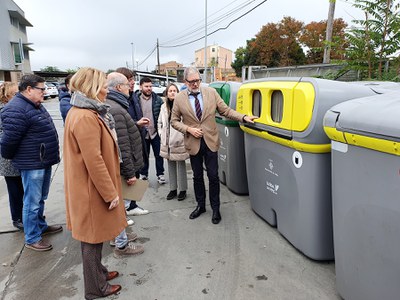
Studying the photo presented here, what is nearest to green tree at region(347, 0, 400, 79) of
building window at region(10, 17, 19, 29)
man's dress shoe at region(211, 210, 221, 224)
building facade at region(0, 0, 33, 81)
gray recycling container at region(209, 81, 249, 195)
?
gray recycling container at region(209, 81, 249, 195)

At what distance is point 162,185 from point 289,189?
245cm

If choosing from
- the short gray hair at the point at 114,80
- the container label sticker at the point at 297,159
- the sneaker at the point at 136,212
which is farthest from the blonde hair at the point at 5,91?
the container label sticker at the point at 297,159

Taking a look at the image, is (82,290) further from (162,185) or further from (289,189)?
(162,185)

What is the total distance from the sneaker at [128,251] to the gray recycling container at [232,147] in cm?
170

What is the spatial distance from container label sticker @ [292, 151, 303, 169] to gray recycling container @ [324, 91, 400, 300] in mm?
410

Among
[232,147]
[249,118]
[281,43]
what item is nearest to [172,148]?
[232,147]

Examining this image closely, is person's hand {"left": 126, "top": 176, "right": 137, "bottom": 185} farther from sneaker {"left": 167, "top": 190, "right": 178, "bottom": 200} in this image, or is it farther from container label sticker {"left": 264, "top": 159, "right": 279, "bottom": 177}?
sneaker {"left": 167, "top": 190, "right": 178, "bottom": 200}

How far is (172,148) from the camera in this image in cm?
403

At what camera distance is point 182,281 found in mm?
2455

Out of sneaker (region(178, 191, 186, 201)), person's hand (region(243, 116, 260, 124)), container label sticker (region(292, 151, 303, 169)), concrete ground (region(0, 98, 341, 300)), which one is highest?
person's hand (region(243, 116, 260, 124))

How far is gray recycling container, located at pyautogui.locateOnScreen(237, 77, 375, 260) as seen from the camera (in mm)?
2254

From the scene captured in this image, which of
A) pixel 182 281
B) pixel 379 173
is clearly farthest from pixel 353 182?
pixel 182 281

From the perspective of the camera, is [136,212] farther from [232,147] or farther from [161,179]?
[232,147]

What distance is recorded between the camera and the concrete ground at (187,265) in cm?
234
